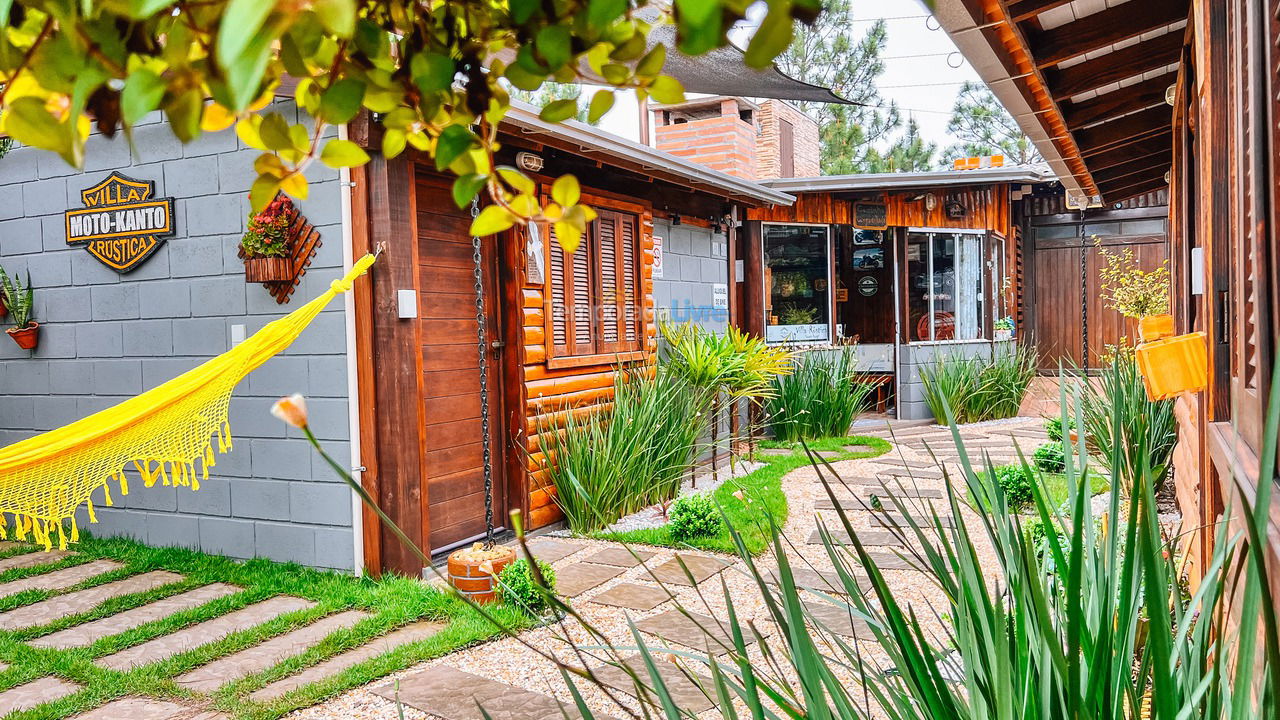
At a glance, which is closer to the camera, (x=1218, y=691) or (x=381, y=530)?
(x=1218, y=691)

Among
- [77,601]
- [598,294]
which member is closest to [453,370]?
[598,294]

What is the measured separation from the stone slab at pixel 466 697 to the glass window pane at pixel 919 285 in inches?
311

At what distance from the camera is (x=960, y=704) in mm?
1160

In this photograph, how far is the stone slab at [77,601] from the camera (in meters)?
3.49

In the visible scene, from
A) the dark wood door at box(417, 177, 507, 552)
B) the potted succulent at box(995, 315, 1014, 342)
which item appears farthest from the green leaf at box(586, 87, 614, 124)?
the potted succulent at box(995, 315, 1014, 342)

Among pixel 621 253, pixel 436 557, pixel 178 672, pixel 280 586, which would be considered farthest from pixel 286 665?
pixel 621 253

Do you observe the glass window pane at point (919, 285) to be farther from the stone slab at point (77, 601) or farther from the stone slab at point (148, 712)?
the stone slab at point (148, 712)

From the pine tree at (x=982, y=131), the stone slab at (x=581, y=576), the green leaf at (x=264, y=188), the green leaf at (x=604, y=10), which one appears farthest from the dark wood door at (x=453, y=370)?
the pine tree at (x=982, y=131)

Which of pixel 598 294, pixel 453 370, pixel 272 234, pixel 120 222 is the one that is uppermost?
pixel 120 222

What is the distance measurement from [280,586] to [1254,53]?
3683mm

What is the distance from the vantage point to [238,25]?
336 millimetres

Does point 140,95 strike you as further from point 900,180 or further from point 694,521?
point 900,180

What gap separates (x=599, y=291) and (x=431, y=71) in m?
4.96

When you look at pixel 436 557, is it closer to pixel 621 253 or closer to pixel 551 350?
pixel 551 350
